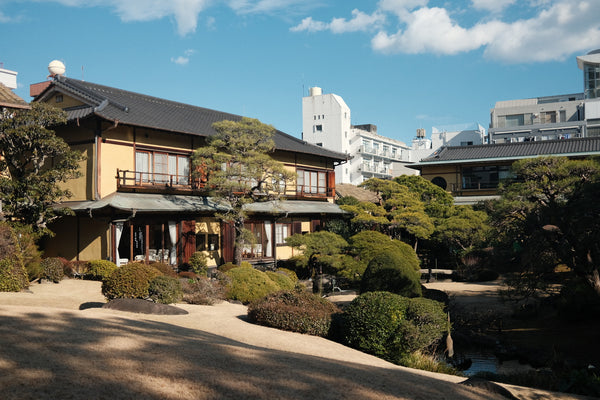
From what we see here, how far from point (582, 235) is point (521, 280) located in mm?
2103

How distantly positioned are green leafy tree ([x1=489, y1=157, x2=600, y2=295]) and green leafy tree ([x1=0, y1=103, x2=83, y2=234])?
16021 millimetres

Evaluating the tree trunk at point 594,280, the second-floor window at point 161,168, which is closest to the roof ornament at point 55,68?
the second-floor window at point 161,168

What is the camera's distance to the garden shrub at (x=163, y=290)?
13.9 m

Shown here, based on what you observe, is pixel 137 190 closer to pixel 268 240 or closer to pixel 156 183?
pixel 156 183

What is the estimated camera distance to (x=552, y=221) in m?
14.9

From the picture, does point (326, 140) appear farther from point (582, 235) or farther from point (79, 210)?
point (582, 235)

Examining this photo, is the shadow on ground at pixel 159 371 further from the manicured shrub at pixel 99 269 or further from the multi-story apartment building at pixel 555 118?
the multi-story apartment building at pixel 555 118

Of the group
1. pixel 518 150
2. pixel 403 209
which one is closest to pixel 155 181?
pixel 403 209

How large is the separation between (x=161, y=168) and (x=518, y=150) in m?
28.3

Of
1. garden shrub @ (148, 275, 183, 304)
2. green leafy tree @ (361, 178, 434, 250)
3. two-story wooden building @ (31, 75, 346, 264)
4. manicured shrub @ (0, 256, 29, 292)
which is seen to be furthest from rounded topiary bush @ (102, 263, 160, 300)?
green leafy tree @ (361, 178, 434, 250)

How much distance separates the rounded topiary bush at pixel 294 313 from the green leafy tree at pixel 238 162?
9811 millimetres

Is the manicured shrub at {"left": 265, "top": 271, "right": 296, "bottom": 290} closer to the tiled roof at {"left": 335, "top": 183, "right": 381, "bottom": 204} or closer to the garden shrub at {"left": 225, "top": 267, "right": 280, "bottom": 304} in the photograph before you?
the garden shrub at {"left": 225, "top": 267, "right": 280, "bottom": 304}

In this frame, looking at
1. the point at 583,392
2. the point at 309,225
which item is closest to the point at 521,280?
the point at 583,392

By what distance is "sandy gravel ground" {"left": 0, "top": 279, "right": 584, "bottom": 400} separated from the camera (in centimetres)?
550
